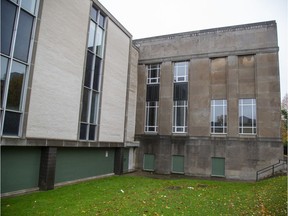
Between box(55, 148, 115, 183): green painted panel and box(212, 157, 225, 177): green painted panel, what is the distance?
Answer: 9350 millimetres

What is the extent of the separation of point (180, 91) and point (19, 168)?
16.8 meters

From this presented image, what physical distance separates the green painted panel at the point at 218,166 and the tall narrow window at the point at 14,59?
16.8m

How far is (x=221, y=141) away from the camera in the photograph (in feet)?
73.3

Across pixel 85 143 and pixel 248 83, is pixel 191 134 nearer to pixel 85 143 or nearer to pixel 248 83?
pixel 248 83

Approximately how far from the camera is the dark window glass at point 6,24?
1133cm

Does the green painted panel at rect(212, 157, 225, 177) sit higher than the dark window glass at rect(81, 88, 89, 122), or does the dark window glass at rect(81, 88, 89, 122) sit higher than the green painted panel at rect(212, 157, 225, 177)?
the dark window glass at rect(81, 88, 89, 122)

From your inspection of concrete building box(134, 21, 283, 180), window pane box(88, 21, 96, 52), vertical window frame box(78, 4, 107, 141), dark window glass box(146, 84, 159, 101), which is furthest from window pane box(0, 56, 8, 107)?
dark window glass box(146, 84, 159, 101)

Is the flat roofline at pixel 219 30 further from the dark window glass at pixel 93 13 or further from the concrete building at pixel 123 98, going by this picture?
the dark window glass at pixel 93 13

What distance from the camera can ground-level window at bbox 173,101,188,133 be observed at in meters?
24.4

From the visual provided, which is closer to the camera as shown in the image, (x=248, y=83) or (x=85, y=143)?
(x=85, y=143)

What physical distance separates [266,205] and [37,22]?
14723 mm

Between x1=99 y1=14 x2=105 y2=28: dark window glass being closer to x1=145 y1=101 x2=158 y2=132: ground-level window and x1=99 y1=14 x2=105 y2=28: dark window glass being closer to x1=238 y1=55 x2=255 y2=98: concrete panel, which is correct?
x1=145 y1=101 x2=158 y2=132: ground-level window

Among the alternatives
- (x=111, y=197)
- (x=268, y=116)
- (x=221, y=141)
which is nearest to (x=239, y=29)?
(x=268, y=116)

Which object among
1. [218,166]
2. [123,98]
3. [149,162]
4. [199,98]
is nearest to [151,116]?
[123,98]
